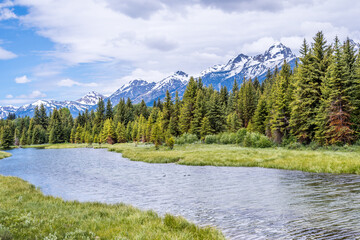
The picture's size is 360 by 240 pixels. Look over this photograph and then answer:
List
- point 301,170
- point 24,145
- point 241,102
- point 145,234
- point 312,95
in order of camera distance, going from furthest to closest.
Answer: point 24,145
point 241,102
point 312,95
point 301,170
point 145,234

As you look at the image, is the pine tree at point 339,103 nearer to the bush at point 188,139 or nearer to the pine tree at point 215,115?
the bush at point 188,139

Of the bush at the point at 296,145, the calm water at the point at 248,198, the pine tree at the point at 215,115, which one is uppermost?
the pine tree at the point at 215,115

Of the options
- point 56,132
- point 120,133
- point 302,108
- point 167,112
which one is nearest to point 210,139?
point 167,112

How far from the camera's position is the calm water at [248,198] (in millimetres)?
10672

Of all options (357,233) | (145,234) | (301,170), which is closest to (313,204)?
(357,233)

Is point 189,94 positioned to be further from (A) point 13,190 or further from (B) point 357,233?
(B) point 357,233

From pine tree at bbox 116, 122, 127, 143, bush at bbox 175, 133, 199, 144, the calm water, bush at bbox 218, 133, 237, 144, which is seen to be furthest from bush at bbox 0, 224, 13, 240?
pine tree at bbox 116, 122, 127, 143

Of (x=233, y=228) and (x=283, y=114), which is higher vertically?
(x=283, y=114)

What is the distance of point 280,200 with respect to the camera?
15.3 m

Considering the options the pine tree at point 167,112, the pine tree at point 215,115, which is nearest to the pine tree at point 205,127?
the pine tree at point 215,115

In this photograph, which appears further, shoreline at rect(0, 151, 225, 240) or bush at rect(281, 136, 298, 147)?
bush at rect(281, 136, 298, 147)

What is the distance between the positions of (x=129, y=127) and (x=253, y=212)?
10397 cm

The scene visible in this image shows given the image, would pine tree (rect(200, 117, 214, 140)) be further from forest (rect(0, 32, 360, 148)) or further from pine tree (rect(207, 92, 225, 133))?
pine tree (rect(207, 92, 225, 133))

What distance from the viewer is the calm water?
420 inches
